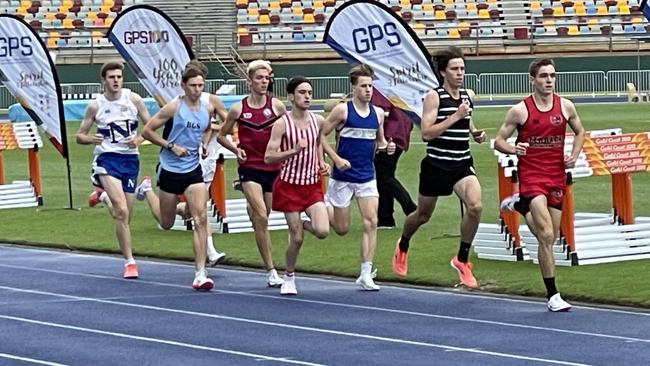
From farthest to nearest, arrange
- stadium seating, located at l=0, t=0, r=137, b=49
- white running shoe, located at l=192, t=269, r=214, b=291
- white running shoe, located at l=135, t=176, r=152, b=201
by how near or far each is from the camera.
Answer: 1. stadium seating, located at l=0, t=0, r=137, b=49
2. white running shoe, located at l=135, t=176, r=152, b=201
3. white running shoe, located at l=192, t=269, r=214, b=291

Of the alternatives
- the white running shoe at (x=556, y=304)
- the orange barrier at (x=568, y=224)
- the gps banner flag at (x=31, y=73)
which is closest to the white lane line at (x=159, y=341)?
the white running shoe at (x=556, y=304)

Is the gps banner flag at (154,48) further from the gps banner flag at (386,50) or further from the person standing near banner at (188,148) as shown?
the person standing near banner at (188,148)

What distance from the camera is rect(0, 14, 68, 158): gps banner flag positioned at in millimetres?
21188

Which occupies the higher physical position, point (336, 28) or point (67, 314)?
point (336, 28)

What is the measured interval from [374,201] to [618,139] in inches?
112

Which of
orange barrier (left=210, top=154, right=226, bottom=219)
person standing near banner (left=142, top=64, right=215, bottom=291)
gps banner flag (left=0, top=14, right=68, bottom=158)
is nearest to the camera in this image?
person standing near banner (left=142, top=64, right=215, bottom=291)

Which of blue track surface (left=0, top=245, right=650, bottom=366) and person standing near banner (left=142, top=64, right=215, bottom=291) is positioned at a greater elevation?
person standing near banner (left=142, top=64, right=215, bottom=291)

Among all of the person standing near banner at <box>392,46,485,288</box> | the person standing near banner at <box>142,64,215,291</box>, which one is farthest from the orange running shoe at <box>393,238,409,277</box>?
the person standing near banner at <box>142,64,215,291</box>

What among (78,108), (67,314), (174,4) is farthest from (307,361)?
(174,4)

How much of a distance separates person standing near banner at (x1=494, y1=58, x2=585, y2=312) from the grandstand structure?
37.5 metres

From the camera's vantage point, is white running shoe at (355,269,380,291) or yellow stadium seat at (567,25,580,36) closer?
white running shoe at (355,269,380,291)

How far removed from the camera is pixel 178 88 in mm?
18859

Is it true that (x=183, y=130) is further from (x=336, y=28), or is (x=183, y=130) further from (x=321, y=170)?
(x=336, y=28)

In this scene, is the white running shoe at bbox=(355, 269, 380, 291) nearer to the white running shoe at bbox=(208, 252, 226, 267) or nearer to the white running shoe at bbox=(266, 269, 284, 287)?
the white running shoe at bbox=(266, 269, 284, 287)
